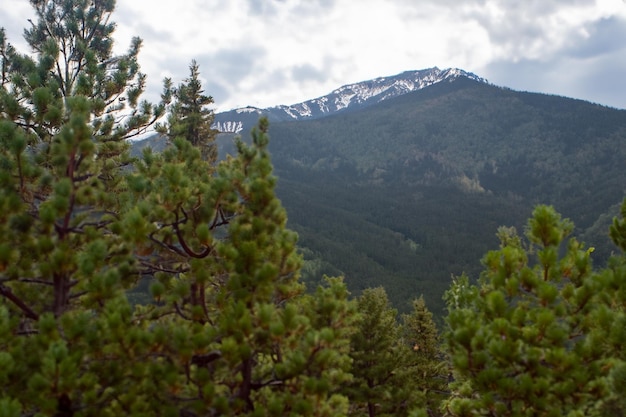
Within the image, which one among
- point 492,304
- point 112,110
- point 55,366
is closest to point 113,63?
point 112,110

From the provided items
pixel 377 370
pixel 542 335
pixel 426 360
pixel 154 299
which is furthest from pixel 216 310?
pixel 426 360

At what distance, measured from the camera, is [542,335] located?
4574 mm

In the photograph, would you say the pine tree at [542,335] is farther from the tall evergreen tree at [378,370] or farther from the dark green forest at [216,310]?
the tall evergreen tree at [378,370]

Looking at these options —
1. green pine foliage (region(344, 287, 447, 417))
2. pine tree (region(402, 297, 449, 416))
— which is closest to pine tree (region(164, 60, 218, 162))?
green pine foliage (region(344, 287, 447, 417))

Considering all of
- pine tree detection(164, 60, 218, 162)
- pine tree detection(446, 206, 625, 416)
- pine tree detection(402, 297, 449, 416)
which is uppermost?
pine tree detection(164, 60, 218, 162)

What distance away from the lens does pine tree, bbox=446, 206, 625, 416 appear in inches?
174

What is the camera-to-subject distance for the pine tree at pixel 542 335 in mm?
4430

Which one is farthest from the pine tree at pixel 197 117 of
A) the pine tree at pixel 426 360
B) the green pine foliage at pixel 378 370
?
the pine tree at pixel 426 360

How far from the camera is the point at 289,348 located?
4.79 metres

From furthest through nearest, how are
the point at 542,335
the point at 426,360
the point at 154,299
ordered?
the point at 426,360 < the point at 154,299 < the point at 542,335

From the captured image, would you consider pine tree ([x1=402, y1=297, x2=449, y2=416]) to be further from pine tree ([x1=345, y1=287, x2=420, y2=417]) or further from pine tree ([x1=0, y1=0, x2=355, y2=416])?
pine tree ([x1=0, y1=0, x2=355, y2=416])

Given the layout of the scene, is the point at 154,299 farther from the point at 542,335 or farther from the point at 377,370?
the point at 377,370

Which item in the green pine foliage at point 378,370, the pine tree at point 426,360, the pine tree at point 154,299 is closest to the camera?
the pine tree at point 154,299

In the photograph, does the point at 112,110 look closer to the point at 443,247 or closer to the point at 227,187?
the point at 227,187
